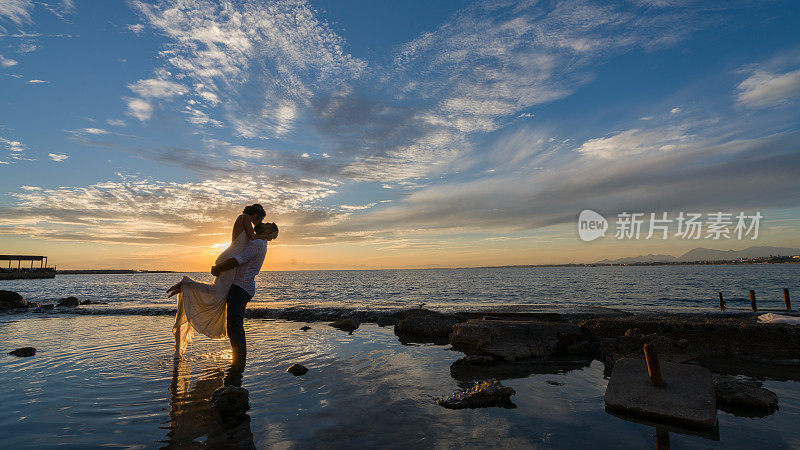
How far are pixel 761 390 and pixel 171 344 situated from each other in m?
13.8

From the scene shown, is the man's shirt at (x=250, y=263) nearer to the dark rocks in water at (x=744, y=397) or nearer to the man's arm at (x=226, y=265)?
the man's arm at (x=226, y=265)

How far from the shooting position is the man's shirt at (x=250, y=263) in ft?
20.5

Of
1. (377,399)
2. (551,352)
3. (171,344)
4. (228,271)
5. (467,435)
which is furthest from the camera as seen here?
(171,344)

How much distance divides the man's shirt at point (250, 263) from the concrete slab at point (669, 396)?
6.42 metres

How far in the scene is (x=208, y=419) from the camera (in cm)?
484

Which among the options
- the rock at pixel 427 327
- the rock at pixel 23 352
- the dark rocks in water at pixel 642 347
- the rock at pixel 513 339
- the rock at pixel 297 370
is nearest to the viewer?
the rock at pixel 297 370

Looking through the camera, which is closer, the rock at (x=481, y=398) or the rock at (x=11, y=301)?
the rock at (x=481, y=398)

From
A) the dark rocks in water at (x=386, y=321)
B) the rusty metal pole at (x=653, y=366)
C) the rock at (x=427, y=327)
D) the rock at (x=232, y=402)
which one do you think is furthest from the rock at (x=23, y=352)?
the rusty metal pole at (x=653, y=366)

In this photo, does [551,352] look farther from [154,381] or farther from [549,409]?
[154,381]

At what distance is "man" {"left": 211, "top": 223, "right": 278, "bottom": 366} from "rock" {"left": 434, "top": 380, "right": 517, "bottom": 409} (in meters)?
3.72

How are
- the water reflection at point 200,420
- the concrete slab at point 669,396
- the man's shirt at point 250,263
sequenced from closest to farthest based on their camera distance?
the water reflection at point 200,420, the concrete slab at point 669,396, the man's shirt at point 250,263

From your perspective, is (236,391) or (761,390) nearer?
(236,391)

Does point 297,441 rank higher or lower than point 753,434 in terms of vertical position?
higher

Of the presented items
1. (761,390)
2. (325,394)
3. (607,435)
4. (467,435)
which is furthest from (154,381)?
(761,390)
